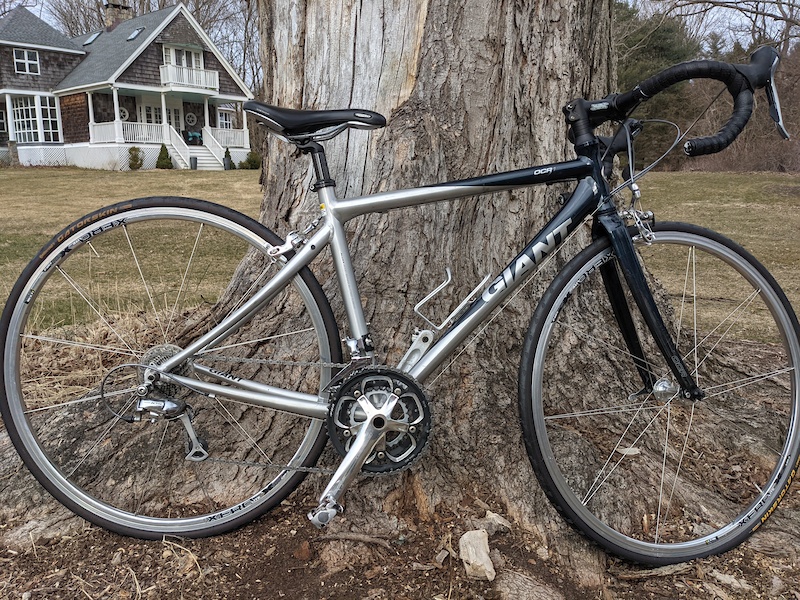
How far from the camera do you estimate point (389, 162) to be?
7.52ft

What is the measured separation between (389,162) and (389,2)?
0.55 meters

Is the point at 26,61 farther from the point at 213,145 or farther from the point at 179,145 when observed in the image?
the point at 213,145

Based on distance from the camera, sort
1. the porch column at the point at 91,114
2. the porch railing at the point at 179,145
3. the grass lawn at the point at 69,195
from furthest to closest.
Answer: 1. the porch railing at the point at 179,145
2. the porch column at the point at 91,114
3. the grass lawn at the point at 69,195

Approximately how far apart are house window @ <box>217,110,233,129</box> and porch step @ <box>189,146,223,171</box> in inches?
137

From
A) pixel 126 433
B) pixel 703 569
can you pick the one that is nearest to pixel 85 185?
pixel 126 433

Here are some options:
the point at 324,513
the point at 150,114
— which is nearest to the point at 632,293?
the point at 324,513

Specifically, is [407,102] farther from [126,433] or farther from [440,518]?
[126,433]

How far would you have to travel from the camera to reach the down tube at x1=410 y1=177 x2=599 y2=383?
2018 millimetres

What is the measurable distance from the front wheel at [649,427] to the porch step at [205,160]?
24.8 meters

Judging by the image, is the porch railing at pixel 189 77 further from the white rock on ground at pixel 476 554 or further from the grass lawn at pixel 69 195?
the white rock on ground at pixel 476 554

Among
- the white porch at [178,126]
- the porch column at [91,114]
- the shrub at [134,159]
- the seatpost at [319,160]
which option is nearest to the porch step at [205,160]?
the white porch at [178,126]

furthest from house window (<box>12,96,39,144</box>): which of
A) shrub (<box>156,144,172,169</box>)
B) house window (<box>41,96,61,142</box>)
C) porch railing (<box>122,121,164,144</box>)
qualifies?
shrub (<box>156,144,172,169</box>)

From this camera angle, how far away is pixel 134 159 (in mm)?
23547

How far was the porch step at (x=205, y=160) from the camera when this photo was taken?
25656 mm
